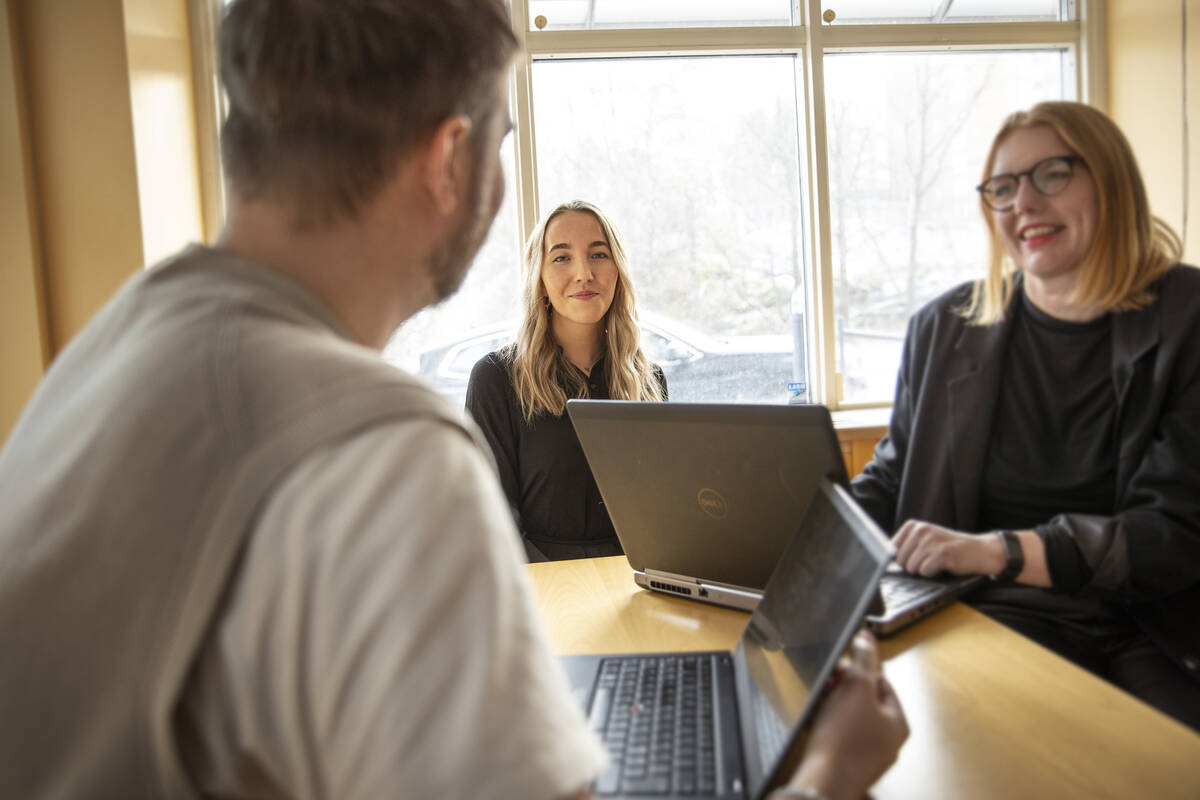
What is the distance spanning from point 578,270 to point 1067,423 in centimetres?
131

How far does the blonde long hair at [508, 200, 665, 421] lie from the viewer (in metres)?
2.17

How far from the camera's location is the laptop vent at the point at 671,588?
4.31 ft

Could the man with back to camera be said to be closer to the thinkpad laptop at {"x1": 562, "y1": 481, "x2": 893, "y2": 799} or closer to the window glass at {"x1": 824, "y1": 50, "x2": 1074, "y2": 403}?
the thinkpad laptop at {"x1": 562, "y1": 481, "x2": 893, "y2": 799}

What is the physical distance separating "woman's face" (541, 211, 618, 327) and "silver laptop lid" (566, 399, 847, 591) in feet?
3.43

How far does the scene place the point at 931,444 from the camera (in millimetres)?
1701

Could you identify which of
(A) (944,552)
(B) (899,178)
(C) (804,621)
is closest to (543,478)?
(A) (944,552)

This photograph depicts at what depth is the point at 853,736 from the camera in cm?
69

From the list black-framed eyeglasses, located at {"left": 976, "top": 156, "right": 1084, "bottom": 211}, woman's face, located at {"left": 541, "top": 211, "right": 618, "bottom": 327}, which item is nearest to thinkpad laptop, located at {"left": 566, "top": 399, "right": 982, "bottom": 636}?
black-framed eyeglasses, located at {"left": 976, "top": 156, "right": 1084, "bottom": 211}

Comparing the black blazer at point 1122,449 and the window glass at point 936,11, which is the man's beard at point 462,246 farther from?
the window glass at point 936,11

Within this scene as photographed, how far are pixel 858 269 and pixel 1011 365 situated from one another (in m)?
2.03

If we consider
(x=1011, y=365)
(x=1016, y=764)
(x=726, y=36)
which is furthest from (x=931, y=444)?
(x=726, y=36)

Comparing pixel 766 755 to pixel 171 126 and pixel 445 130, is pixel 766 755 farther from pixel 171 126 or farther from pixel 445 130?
pixel 171 126

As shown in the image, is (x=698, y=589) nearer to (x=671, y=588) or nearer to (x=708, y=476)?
(x=671, y=588)

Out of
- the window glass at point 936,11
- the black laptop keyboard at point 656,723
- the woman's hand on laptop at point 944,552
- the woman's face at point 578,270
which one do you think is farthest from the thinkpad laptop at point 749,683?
the window glass at point 936,11
